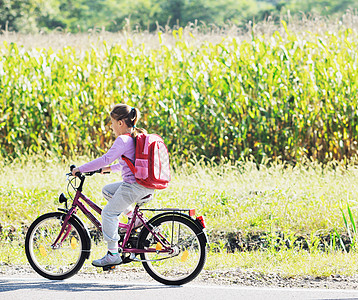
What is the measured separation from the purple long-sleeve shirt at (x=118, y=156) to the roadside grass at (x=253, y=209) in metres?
1.22

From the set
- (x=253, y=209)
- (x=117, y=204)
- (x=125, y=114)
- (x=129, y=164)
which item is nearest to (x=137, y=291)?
(x=117, y=204)

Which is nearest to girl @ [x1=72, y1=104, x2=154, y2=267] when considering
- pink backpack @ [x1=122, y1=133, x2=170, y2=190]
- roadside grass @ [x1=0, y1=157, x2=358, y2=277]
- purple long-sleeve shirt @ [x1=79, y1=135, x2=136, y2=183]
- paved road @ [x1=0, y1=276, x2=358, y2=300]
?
purple long-sleeve shirt @ [x1=79, y1=135, x2=136, y2=183]

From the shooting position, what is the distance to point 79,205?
5.43 metres

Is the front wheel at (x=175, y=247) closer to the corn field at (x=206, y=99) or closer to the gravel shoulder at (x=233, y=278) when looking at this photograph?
the gravel shoulder at (x=233, y=278)

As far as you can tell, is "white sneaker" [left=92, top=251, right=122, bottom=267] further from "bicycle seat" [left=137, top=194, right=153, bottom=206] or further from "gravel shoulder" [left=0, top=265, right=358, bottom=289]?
"bicycle seat" [left=137, top=194, right=153, bottom=206]

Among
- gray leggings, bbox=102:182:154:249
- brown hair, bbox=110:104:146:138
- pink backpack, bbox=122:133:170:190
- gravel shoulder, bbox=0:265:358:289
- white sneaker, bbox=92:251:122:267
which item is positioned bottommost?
gravel shoulder, bbox=0:265:358:289

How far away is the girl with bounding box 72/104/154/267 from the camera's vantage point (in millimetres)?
5141

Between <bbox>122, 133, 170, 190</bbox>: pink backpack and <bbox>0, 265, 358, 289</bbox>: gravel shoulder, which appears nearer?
<bbox>122, 133, 170, 190</bbox>: pink backpack

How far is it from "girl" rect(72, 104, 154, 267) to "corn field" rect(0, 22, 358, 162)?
4960 millimetres

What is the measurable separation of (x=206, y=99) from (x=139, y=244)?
539 centimetres

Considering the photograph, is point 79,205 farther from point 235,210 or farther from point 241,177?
point 241,177

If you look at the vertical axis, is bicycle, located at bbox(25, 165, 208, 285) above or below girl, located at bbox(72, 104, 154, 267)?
below

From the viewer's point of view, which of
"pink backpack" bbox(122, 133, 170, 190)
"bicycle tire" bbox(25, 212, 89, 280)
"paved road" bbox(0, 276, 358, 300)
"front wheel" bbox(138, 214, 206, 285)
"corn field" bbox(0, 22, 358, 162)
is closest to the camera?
"paved road" bbox(0, 276, 358, 300)

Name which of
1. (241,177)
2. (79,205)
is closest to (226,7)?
(241,177)
